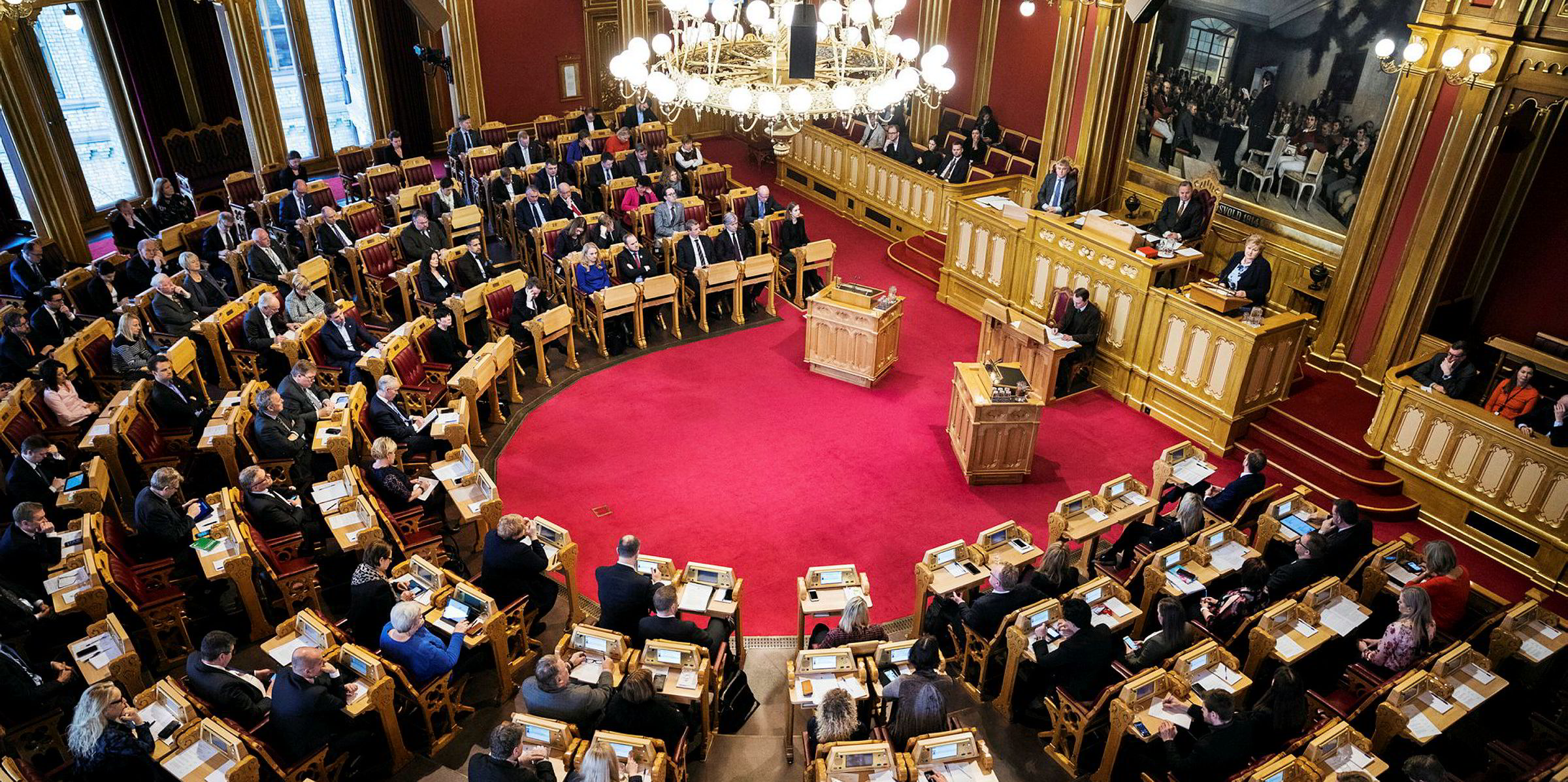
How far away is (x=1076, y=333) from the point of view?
36.1 ft

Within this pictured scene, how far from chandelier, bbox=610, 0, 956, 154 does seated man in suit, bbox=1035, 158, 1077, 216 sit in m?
4.65

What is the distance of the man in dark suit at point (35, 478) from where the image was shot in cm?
733

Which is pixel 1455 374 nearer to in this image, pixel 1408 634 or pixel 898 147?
pixel 1408 634

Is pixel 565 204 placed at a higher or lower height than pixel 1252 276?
lower

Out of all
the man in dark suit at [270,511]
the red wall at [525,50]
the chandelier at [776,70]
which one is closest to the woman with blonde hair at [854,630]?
the chandelier at [776,70]

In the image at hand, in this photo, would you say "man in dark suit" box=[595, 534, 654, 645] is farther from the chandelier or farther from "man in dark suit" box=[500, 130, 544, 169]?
"man in dark suit" box=[500, 130, 544, 169]

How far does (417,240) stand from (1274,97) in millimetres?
10626

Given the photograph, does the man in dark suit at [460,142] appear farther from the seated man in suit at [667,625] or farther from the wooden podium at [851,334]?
the seated man in suit at [667,625]

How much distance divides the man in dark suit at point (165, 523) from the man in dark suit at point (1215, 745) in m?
6.91

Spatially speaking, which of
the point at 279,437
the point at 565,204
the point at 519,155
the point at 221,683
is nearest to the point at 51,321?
the point at 279,437

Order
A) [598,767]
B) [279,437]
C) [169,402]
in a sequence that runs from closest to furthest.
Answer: [598,767], [279,437], [169,402]

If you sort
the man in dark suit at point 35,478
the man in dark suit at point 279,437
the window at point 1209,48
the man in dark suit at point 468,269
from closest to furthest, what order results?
the man in dark suit at point 35,478 → the man in dark suit at point 279,437 → the man in dark suit at point 468,269 → the window at point 1209,48

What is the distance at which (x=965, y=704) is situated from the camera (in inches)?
272

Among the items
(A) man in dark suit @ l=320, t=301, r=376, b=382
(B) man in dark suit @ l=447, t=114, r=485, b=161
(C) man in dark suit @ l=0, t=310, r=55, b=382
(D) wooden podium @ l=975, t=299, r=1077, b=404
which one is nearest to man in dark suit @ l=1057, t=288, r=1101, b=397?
(D) wooden podium @ l=975, t=299, r=1077, b=404
